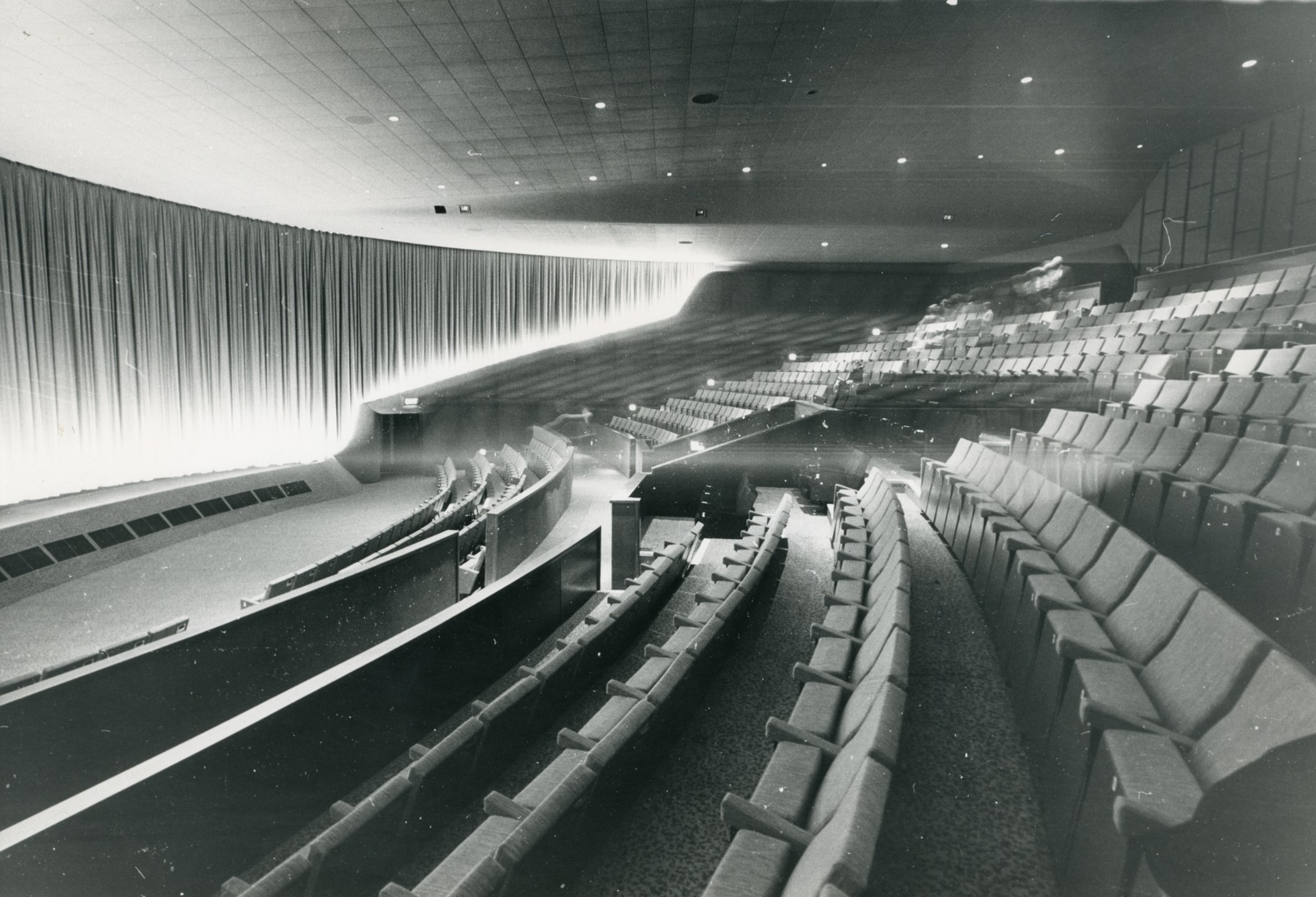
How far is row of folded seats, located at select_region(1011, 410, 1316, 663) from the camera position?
0.66 meters

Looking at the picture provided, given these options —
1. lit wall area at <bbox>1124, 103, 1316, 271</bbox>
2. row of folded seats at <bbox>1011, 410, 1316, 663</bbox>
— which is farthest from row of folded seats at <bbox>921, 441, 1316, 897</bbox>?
lit wall area at <bbox>1124, 103, 1316, 271</bbox>

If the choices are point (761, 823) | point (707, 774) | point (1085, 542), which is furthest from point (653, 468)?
point (761, 823)

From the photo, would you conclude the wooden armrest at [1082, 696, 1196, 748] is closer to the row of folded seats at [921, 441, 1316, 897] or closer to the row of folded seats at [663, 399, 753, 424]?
the row of folded seats at [921, 441, 1316, 897]

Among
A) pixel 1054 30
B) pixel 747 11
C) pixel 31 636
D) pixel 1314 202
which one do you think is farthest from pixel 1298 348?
pixel 31 636

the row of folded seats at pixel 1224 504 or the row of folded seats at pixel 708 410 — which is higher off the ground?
the row of folded seats at pixel 1224 504

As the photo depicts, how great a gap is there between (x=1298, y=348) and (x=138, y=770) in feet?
5.71

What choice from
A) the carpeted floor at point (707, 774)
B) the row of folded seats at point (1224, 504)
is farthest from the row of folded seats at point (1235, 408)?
the carpeted floor at point (707, 774)

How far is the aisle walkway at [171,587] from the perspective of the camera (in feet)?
4.90

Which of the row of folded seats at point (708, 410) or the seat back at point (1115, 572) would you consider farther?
the row of folded seats at point (708, 410)

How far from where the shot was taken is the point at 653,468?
7.60ft

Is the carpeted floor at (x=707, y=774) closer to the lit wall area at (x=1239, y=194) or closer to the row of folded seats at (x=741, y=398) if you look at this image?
the row of folded seats at (x=741, y=398)

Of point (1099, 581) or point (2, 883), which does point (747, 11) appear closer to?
point (1099, 581)

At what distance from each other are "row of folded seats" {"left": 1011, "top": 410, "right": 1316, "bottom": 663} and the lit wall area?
1851mm

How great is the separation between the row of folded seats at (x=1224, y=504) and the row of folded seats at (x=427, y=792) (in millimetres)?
653
